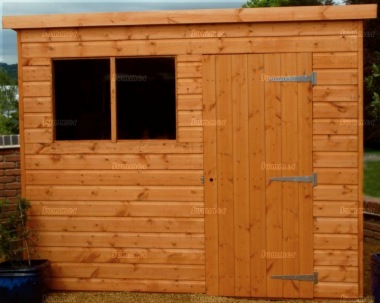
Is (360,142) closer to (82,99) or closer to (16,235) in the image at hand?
(82,99)

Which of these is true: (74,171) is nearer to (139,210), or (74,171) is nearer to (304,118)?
(139,210)

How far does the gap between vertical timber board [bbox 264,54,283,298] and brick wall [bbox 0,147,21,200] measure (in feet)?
12.8

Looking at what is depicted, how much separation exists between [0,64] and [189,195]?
2450 cm

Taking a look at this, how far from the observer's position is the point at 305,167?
6344 mm

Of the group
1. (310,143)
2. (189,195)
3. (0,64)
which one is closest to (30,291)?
(189,195)

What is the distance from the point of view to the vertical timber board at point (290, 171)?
6.30 metres

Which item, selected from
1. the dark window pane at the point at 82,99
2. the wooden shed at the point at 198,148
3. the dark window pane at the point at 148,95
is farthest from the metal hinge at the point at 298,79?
the dark window pane at the point at 82,99

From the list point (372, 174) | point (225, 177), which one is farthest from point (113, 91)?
point (372, 174)

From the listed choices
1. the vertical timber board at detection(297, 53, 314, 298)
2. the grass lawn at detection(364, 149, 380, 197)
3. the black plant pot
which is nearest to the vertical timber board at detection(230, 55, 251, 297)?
the vertical timber board at detection(297, 53, 314, 298)

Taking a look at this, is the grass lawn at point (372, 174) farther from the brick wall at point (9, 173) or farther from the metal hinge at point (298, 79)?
the brick wall at point (9, 173)

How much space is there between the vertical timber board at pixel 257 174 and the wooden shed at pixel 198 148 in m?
0.01

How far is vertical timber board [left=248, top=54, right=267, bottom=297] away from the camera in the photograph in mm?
6352

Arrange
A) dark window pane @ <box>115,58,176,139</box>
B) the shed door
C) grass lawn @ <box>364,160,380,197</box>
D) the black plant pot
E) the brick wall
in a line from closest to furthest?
1. the black plant pot
2. the shed door
3. dark window pane @ <box>115,58,176,139</box>
4. the brick wall
5. grass lawn @ <box>364,160,380,197</box>

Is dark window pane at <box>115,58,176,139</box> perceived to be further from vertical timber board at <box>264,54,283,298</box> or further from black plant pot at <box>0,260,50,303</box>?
black plant pot at <box>0,260,50,303</box>
